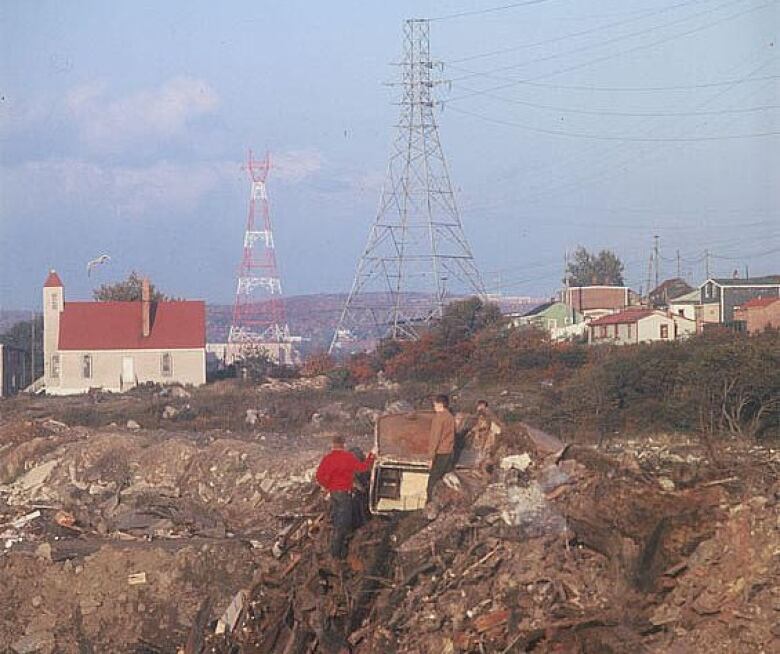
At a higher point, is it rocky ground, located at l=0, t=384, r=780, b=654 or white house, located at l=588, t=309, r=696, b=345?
white house, located at l=588, t=309, r=696, b=345

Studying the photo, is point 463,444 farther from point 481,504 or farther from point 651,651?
point 651,651

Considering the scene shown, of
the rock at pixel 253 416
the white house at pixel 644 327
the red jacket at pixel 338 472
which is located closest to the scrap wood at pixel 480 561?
the red jacket at pixel 338 472

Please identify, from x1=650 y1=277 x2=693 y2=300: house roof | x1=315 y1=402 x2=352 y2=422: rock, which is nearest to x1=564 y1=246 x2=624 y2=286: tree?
x1=650 y1=277 x2=693 y2=300: house roof

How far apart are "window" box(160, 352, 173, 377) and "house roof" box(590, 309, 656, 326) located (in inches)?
687

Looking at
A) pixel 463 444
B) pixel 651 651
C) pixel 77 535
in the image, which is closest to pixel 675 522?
pixel 651 651

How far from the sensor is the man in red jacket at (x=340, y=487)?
11.8 metres

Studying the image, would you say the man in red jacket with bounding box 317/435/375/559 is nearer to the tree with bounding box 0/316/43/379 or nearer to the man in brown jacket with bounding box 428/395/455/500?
the man in brown jacket with bounding box 428/395/455/500

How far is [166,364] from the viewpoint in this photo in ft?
159

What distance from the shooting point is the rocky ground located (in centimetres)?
900

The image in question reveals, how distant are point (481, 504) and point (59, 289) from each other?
4084cm

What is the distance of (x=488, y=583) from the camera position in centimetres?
1007

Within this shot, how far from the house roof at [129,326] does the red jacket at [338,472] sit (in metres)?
36.3

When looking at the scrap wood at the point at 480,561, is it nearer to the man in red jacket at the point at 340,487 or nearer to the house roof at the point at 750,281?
the man in red jacket at the point at 340,487

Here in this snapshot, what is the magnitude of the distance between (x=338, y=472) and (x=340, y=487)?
15cm
